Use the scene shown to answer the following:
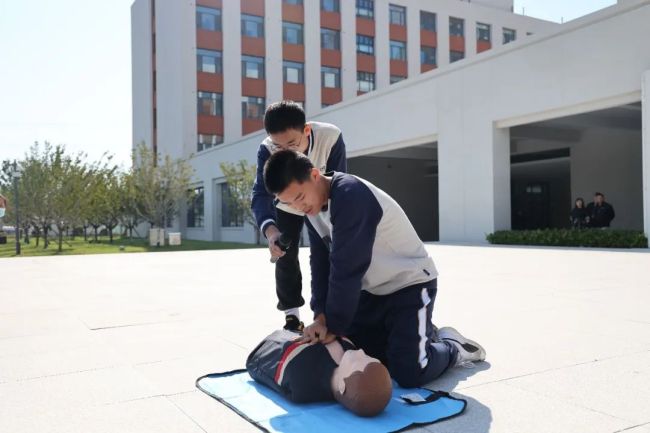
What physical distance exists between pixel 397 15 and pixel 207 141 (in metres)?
16.9

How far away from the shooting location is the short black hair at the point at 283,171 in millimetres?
2678

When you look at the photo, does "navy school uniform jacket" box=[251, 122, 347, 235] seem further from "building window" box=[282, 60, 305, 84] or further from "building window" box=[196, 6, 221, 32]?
"building window" box=[282, 60, 305, 84]

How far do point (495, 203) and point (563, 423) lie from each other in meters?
16.0

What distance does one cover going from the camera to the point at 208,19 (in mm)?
36750

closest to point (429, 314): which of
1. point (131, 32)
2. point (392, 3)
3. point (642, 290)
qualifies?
point (642, 290)

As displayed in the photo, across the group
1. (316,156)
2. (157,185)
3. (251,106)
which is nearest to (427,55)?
(251,106)

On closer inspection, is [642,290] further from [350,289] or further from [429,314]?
[350,289]

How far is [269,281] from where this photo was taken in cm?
830

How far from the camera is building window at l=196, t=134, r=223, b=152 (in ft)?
121

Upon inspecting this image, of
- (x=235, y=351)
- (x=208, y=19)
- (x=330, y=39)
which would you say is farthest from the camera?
(x=330, y=39)

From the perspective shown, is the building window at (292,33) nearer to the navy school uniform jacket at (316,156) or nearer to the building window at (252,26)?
the building window at (252,26)

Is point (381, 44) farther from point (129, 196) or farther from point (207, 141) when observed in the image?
point (129, 196)

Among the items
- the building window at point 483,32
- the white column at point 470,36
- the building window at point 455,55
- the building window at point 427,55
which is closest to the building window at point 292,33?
the building window at point 427,55

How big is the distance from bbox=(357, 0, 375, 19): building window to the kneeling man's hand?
41167mm
